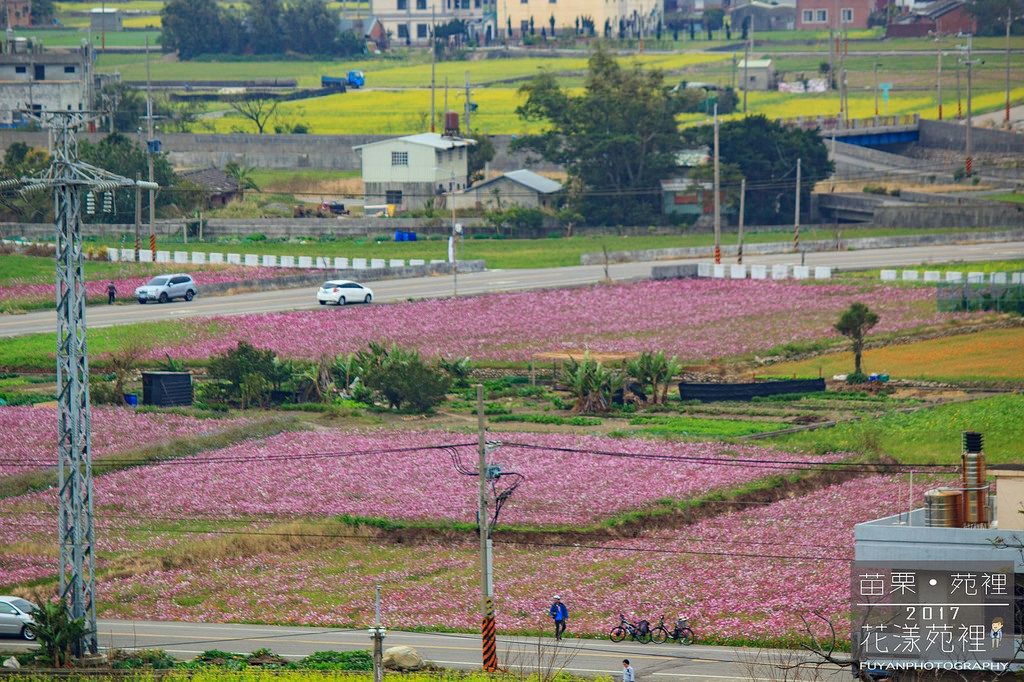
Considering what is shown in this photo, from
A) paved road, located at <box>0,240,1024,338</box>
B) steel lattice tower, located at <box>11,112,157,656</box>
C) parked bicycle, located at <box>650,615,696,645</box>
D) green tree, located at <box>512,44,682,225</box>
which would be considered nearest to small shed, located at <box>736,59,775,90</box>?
green tree, located at <box>512,44,682,225</box>

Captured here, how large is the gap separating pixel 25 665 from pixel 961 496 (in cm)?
2140

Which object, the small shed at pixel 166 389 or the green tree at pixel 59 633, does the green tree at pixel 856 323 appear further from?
the green tree at pixel 59 633

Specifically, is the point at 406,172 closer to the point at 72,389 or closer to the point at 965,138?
the point at 965,138

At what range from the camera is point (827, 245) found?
104 meters

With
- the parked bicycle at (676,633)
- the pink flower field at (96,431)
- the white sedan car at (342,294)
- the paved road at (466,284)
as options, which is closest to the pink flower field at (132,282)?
the paved road at (466,284)

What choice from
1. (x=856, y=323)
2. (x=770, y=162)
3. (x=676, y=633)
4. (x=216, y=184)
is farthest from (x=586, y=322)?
(x=216, y=184)

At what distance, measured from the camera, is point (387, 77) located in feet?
642

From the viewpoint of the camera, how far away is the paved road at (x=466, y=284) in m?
78.1

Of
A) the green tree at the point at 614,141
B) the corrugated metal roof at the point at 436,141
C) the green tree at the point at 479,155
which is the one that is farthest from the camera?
the green tree at the point at 479,155

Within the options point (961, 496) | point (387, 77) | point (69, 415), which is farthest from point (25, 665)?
point (387, 77)

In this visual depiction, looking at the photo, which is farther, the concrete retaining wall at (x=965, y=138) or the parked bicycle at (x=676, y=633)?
the concrete retaining wall at (x=965, y=138)

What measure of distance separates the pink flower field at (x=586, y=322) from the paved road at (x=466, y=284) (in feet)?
11.1

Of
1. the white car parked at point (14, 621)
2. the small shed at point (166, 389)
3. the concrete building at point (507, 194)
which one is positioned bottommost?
the white car parked at point (14, 621)

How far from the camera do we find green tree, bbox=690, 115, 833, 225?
396ft
